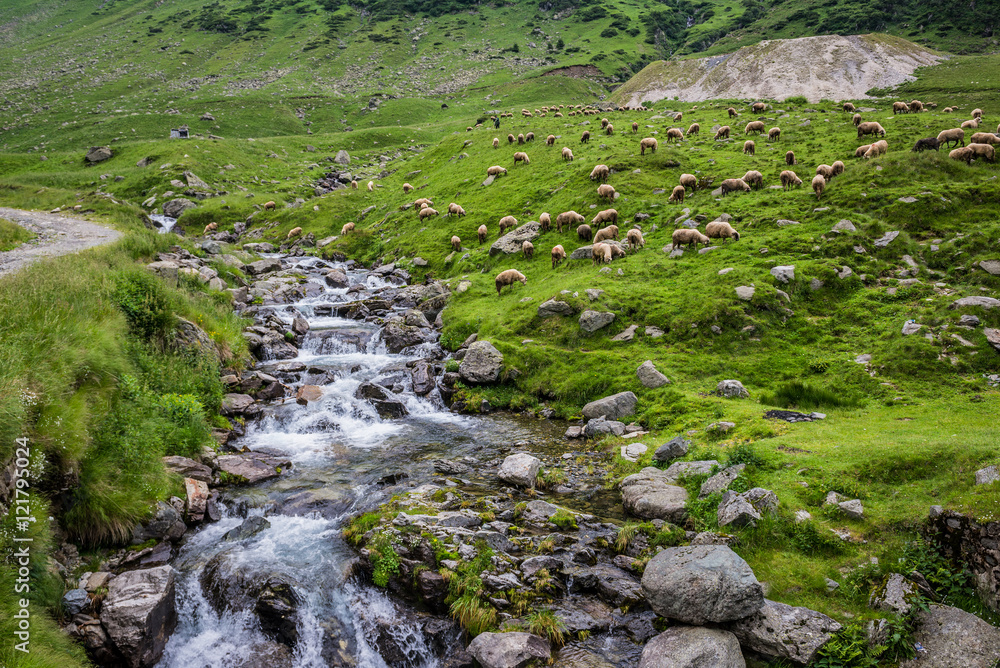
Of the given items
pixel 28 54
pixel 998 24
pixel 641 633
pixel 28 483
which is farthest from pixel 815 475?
pixel 28 54

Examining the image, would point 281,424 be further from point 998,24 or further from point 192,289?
point 998,24

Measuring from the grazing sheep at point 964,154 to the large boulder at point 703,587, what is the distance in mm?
27598

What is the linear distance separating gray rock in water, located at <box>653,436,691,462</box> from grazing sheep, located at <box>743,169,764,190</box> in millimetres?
→ 21339

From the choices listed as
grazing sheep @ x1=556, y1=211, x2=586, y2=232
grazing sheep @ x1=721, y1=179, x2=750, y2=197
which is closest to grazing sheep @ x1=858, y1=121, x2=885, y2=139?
grazing sheep @ x1=721, y1=179, x2=750, y2=197

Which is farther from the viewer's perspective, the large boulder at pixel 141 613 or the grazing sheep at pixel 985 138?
the grazing sheep at pixel 985 138

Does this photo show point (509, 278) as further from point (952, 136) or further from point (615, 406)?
point (952, 136)

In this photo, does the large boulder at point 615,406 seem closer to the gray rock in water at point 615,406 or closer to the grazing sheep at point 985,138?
the gray rock in water at point 615,406

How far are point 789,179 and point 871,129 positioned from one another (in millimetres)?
10464

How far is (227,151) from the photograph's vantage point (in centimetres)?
6738

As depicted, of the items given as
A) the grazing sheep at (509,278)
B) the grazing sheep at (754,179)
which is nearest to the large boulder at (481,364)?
Answer: the grazing sheep at (509,278)

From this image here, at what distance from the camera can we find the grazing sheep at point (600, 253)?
2406 centimetres

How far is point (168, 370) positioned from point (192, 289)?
921 cm

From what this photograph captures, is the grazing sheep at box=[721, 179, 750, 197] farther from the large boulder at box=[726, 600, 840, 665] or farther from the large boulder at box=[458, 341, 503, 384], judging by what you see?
the large boulder at box=[726, 600, 840, 665]

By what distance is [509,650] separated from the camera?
7695 millimetres
